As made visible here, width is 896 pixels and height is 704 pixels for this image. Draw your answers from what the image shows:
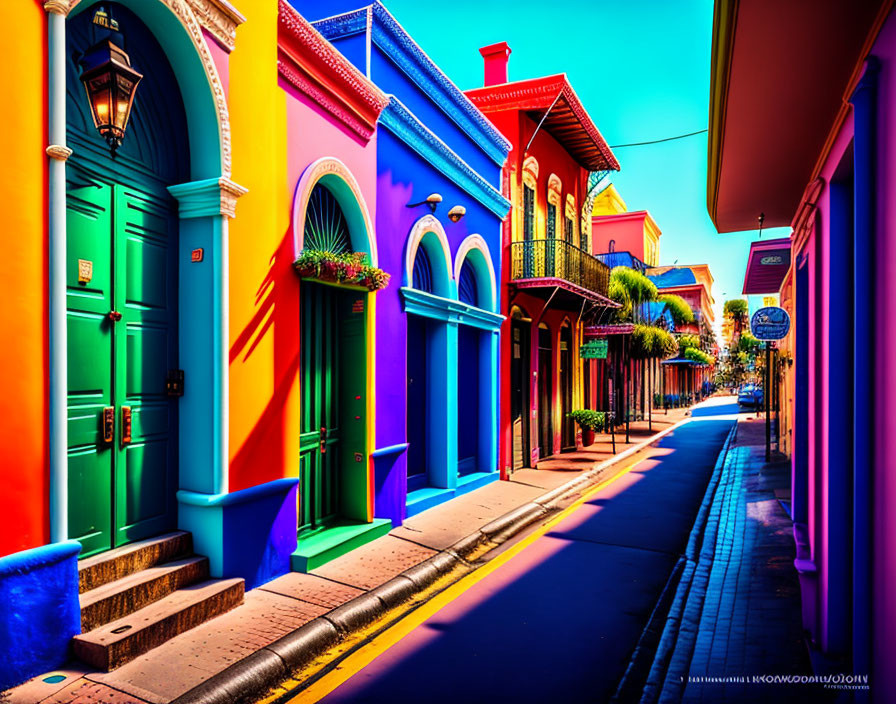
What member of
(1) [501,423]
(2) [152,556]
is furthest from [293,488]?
(1) [501,423]

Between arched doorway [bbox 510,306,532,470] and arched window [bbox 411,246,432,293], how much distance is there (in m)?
3.45

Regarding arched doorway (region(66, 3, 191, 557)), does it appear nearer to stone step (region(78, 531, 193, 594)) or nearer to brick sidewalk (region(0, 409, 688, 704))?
stone step (region(78, 531, 193, 594))

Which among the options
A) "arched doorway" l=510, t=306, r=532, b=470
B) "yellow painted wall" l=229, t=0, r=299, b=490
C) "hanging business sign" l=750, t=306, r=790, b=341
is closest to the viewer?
"yellow painted wall" l=229, t=0, r=299, b=490

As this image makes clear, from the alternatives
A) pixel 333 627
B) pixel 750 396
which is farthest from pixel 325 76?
pixel 750 396

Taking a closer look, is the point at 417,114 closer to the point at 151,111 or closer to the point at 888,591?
the point at 151,111

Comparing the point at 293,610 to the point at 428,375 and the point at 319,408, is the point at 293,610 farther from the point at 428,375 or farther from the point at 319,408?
the point at 428,375

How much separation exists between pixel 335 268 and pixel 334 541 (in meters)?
2.88

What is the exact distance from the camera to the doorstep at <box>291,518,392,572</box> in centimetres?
619

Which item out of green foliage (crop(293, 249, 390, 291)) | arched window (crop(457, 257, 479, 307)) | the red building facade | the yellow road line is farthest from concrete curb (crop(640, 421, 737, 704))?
arched window (crop(457, 257, 479, 307))

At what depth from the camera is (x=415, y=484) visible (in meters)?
9.81

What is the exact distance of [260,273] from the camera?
5.83 metres

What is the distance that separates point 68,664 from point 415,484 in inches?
241

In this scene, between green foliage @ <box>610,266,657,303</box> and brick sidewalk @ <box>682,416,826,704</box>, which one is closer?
brick sidewalk @ <box>682,416,826,704</box>

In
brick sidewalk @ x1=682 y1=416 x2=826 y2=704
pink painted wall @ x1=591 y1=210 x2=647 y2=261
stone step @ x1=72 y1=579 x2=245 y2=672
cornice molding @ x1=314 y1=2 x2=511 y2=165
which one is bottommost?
brick sidewalk @ x1=682 y1=416 x2=826 y2=704
